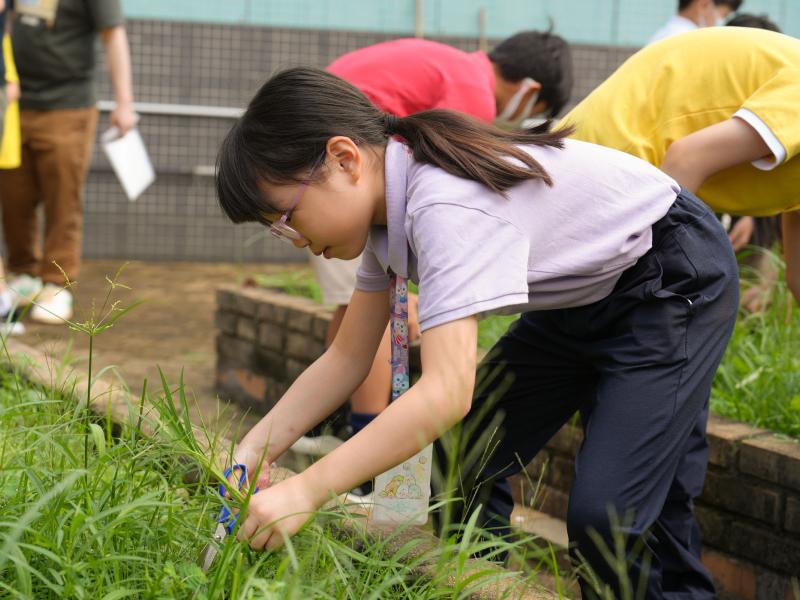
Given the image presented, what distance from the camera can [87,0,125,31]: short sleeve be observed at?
5574 mm

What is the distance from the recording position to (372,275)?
2.20 m

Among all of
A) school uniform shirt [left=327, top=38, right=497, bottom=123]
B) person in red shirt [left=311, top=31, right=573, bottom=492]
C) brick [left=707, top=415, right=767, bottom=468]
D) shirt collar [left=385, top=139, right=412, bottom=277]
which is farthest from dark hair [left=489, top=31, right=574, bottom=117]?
shirt collar [left=385, top=139, right=412, bottom=277]

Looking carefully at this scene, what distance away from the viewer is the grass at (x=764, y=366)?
299 centimetres

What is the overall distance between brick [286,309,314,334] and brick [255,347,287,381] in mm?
153

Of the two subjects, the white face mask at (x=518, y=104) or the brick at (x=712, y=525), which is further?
the white face mask at (x=518, y=104)

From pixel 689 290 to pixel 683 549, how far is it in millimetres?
589

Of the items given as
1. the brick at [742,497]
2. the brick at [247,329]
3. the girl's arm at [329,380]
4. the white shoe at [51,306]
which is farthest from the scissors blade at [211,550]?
the white shoe at [51,306]

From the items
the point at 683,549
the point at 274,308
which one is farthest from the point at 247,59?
the point at 683,549

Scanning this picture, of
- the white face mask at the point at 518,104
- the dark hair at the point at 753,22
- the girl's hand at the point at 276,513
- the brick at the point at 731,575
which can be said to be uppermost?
the dark hair at the point at 753,22

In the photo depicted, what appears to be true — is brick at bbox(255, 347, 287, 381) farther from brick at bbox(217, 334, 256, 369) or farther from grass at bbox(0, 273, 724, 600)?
grass at bbox(0, 273, 724, 600)

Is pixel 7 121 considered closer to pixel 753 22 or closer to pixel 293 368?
pixel 293 368

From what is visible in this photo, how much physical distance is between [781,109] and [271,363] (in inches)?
102

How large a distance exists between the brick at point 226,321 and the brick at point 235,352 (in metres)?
0.03

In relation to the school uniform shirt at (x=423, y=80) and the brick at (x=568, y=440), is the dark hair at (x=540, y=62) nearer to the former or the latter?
the school uniform shirt at (x=423, y=80)
